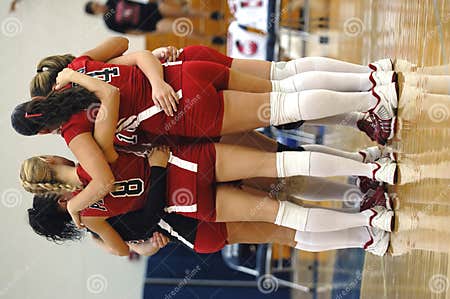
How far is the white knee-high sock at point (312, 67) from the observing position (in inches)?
70.6

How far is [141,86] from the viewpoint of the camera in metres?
1.67

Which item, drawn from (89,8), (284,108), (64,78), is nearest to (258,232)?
(284,108)

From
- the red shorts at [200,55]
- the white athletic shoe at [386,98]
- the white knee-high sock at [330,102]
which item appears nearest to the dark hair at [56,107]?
the red shorts at [200,55]

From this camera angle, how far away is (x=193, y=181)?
170 centimetres

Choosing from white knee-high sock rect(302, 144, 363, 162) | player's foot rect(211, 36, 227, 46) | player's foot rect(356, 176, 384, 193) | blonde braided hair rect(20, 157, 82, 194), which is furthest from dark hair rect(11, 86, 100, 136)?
player's foot rect(211, 36, 227, 46)

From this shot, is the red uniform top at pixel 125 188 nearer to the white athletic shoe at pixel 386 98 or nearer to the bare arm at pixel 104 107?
the bare arm at pixel 104 107

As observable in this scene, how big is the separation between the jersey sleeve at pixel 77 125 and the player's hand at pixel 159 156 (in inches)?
8.6

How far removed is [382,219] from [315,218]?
0.20m

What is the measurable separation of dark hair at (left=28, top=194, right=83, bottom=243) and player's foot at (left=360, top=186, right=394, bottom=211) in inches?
38.2

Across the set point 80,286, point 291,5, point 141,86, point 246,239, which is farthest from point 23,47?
point 291,5

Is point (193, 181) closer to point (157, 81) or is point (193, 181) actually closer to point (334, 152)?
point (157, 81)

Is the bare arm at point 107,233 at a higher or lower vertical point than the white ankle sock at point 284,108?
lower

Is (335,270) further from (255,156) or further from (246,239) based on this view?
(255,156)

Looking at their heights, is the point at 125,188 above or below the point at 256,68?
below
